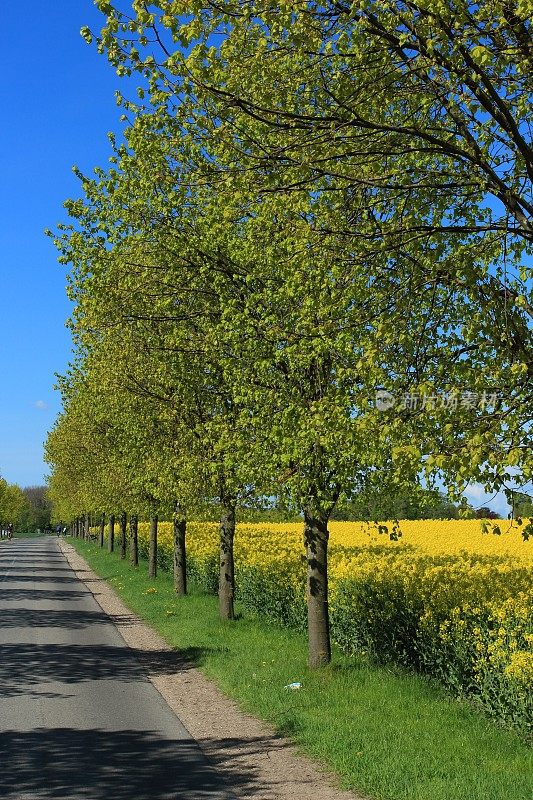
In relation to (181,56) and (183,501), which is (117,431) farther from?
(181,56)

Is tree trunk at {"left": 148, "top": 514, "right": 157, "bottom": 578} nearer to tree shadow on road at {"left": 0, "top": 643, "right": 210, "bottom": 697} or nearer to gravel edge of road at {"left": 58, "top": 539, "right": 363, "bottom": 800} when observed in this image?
tree shadow on road at {"left": 0, "top": 643, "right": 210, "bottom": 697}

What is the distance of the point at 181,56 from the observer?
723cm

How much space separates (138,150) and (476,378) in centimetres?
739

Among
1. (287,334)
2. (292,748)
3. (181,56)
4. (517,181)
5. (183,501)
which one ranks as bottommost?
(292,748)

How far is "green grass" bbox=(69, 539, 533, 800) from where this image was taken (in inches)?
306

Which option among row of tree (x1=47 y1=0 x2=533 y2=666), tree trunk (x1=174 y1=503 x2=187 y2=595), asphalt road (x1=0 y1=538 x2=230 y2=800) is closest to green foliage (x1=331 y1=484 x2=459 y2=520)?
row of tree (x1=47 y1=0 x2=533 y2=666)

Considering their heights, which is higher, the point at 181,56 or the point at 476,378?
the point at 181,56

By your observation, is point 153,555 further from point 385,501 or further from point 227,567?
point 385,501

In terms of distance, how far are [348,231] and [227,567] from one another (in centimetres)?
1322

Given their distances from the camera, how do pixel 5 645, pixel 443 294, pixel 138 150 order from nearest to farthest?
pixel 443 294 → pixel 138 150 → pixel 5 645

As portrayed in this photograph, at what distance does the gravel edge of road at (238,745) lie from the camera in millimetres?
7988

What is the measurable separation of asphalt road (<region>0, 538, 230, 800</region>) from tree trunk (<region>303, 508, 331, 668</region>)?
2.67 meters

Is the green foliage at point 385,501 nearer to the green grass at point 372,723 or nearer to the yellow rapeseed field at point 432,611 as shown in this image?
the yellow rapeseed field at point 432,611

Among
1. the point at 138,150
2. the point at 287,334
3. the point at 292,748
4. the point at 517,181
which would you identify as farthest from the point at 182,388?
the point at 517,181
